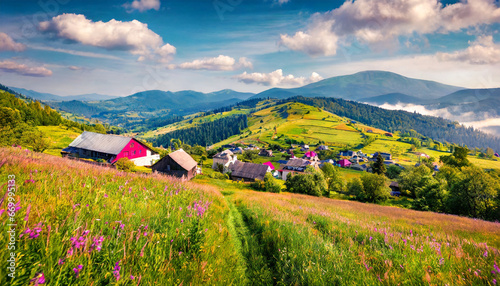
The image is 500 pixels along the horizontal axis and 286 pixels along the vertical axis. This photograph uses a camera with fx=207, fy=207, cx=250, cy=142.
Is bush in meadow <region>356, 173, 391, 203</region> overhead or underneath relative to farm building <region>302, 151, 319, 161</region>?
overhead

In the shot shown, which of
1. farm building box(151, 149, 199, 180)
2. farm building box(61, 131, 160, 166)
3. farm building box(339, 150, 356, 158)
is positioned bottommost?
farm building box(339, 150, 356, 158)

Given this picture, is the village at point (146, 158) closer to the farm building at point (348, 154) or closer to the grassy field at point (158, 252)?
the grassy field at point (158, 252)

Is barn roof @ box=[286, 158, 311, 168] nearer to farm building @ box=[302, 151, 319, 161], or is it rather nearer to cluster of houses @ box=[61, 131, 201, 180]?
farm building @ box=[302, 151, 319, 161]

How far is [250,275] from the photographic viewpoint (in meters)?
5.28

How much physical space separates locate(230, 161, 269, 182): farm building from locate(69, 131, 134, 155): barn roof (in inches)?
1606

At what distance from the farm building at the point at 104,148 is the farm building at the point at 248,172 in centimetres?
3631

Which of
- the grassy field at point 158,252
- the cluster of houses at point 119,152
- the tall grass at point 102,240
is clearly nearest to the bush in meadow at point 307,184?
the cluster of houses at point 119,152

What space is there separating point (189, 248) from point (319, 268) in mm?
2807

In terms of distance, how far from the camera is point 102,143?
6341 cm

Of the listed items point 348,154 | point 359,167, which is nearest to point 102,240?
point 359,167

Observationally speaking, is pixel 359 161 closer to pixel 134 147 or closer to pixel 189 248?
pixel 134 147

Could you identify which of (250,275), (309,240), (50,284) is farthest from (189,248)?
(309,240)

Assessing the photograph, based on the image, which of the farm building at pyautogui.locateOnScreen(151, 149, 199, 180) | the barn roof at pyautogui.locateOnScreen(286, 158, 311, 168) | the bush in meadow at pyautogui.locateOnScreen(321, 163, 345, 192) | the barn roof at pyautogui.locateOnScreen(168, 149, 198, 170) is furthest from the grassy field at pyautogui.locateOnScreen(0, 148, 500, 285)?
the barn roof at pyautogui.locateOnScreen(286, 158, 311, 168)

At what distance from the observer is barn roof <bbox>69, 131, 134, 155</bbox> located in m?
60.8
